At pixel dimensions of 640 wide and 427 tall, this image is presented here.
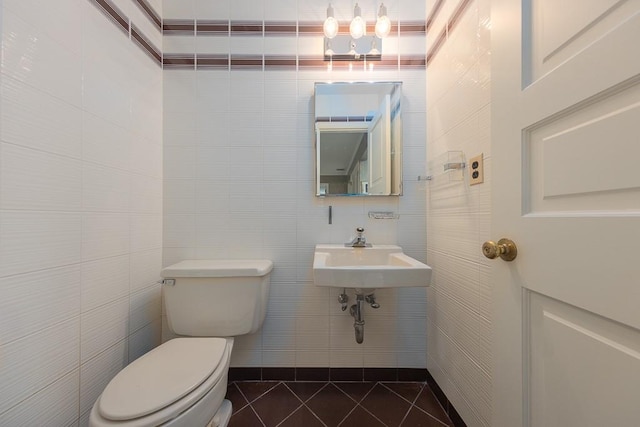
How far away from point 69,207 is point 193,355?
71 cm

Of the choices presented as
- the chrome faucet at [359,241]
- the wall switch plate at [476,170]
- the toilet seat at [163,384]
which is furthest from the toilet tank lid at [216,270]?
the wall switch plate at [476,170]

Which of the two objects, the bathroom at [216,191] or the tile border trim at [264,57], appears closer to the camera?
the bathroom at [216,191]

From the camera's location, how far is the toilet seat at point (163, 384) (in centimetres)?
71

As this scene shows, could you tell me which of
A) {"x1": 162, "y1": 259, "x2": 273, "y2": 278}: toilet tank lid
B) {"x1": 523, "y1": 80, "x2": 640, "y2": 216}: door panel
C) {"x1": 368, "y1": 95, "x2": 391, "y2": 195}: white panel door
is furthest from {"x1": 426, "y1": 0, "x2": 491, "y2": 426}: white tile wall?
{"x1": 162, "y1": 259, "x2": 273, "y2": 278}: toilet tank lid

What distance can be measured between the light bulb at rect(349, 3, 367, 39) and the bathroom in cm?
14

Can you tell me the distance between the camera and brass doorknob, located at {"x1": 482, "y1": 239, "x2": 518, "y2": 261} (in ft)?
2.07

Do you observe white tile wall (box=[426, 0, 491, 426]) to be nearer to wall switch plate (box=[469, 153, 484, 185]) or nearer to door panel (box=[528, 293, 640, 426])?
wall switch plate (box=[469, 153, 484, 185])

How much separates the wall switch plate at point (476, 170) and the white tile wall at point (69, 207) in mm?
1517

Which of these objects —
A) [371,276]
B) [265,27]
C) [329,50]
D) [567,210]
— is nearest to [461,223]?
[371,276]

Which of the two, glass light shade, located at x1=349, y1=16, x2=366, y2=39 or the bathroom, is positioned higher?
glass light shade, located at x1=349, y1=16, x2=366, y2=39

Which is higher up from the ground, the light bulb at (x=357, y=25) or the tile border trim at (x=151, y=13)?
the tile border trim at (x=151, y=13)

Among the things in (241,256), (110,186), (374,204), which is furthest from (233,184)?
(374,204)

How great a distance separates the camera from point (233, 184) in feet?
4.75

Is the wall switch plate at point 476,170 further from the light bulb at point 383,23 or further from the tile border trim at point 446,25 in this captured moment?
the light bulb at point 383,23
